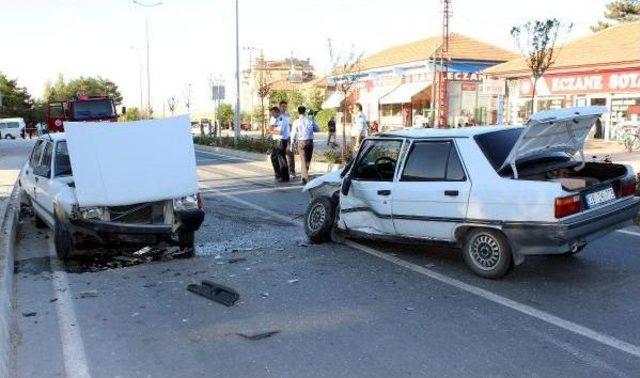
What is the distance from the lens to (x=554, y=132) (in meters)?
6.36

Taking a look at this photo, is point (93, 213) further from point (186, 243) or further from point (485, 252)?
point (485, 252)

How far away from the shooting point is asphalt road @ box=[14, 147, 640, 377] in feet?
14.4

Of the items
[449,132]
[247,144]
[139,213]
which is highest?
[449,132]

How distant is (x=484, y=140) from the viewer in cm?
648

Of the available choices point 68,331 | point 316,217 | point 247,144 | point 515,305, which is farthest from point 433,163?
point 247,144

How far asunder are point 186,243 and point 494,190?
380cm

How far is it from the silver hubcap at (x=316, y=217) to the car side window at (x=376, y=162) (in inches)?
33.0

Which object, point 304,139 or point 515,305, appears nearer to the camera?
point 515,305

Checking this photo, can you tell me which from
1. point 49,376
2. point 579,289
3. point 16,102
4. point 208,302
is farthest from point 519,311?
point 16,102

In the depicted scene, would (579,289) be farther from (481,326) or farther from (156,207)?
(156,207)

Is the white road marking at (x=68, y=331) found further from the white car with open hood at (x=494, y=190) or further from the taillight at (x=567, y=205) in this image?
the taillight at (x=567, y=205)

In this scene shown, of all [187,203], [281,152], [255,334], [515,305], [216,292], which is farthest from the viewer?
[281,152]

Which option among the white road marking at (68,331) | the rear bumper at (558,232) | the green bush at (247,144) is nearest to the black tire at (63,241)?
the white road marking at (68,331)

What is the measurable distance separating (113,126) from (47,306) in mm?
2548
